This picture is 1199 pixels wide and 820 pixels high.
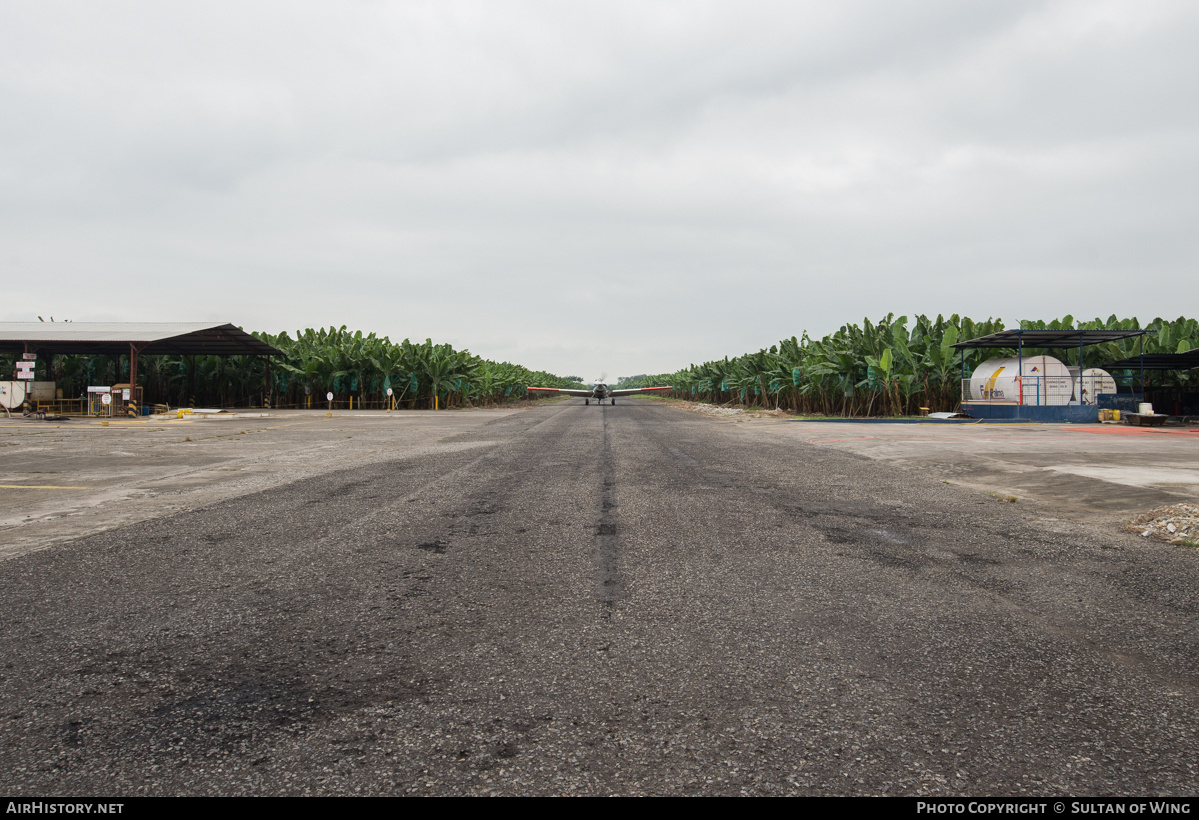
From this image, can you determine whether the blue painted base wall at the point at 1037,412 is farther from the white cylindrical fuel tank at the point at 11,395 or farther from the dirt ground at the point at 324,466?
the white cylindrical fuel tank at the point at 11,395

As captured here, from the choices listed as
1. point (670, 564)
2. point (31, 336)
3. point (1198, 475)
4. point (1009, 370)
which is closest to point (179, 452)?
point (670, 564)

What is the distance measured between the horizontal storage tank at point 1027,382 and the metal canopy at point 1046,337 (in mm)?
996

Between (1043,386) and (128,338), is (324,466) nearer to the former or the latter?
(128,338)

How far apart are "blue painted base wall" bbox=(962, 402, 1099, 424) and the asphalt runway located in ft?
81.6

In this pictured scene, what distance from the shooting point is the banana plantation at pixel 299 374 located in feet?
142

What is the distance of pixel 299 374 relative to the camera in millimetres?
42219

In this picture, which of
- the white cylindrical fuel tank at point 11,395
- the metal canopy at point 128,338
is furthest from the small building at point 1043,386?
the white cylindrical fuel tank at point 11,395

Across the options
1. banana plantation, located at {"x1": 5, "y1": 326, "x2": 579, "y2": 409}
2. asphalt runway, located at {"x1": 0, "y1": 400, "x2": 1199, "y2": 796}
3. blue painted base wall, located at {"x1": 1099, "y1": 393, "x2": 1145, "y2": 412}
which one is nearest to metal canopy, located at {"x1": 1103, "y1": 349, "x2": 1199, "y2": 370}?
blue painted base wall, located at {"x1": 1099, "y1": 393, "x2": 1145, "y2": 412}

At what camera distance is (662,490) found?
8.54 meters

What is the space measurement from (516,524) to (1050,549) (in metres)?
4.98

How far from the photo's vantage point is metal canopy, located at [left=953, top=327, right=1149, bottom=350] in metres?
24.3

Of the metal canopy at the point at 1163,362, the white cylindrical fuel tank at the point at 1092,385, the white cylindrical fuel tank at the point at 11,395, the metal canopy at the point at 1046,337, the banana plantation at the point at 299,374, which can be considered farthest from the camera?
the banana plantation at the point at 299,374

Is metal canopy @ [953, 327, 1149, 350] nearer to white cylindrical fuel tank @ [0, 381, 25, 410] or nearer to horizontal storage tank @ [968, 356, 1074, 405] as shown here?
horizontal storage tank @ [968, 356, 1074, 405]

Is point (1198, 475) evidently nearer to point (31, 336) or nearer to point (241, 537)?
point (241, 537)
